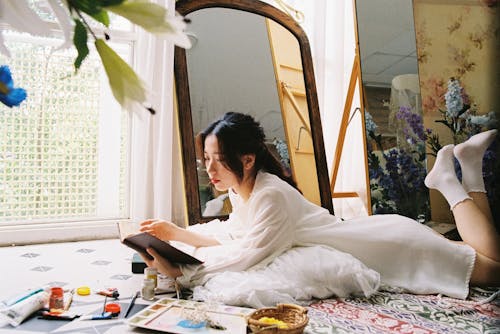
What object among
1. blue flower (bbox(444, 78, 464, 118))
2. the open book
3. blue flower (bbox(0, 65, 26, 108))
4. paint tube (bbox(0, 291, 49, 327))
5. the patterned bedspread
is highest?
blue flower (bbox(444, 78, 464, 118))

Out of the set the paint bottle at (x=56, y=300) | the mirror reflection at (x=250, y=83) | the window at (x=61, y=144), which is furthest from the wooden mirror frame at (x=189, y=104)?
the paint bottle at (x=56, y=300)

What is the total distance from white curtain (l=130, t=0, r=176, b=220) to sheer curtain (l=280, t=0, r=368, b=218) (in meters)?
1.07

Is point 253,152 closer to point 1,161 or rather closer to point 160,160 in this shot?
point 160,160

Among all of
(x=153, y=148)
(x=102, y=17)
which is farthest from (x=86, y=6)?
(x=153, y=148)

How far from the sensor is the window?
2.66m

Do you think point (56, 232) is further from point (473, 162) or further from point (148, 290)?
point (473, 162)

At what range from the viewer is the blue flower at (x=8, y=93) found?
0.99 feet

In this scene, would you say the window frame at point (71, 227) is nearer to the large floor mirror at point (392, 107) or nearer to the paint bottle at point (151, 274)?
the paint bottle at point (151, 274)

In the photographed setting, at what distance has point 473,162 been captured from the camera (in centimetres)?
193

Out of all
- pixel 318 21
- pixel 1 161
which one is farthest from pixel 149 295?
pixel 318 21

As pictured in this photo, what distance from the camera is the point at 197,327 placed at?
1.26 meters

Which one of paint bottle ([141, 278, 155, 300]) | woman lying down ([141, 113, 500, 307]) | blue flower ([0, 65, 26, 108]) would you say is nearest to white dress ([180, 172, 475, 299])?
woman lying down ([141, 113, 500, 307])

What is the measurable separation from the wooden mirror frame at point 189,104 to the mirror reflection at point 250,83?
0.03 m

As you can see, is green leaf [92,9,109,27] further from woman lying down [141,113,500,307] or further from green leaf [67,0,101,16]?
woman lying down [141,113,500,307]
